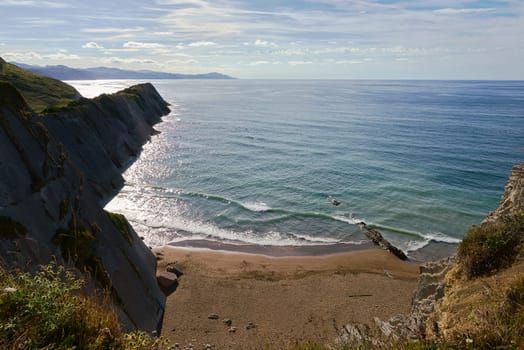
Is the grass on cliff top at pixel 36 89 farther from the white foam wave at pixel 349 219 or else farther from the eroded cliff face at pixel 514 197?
the eroded cliff face at pixel 514 197

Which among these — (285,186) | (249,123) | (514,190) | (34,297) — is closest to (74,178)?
(34,297)

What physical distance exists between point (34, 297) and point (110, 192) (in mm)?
34968

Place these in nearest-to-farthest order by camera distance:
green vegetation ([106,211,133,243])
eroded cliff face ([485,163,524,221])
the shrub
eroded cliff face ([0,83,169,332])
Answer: the shrub → eroded cliff face ([0,83,169,332]) → eroded cliff face ([485,163,524,221]) → green vegetation ([106,211,133,243])

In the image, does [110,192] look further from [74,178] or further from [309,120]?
[309,120]

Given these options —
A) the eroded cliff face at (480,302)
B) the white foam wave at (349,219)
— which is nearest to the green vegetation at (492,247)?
the eroded cliff face at (480,302)

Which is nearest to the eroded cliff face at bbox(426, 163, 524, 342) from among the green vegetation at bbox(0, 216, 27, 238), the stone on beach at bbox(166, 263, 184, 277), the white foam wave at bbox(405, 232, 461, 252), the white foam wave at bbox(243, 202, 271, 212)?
the green vegetation at bbox(0, 216, 27, 238)

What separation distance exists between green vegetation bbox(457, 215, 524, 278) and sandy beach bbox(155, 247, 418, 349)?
7.30 m

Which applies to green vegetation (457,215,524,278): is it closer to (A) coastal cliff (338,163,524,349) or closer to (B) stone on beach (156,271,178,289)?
(A) coastal cliff (338,163,524,349)

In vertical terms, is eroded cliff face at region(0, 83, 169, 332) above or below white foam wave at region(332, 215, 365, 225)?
above

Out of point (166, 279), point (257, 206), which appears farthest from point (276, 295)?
point (257, 206)

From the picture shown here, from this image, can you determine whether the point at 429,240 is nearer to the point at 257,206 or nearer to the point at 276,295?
the point at 276,295

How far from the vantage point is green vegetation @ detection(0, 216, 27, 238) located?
1139 centimetres

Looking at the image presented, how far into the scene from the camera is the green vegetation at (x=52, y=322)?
15.3 feet

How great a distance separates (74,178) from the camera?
17.0m
